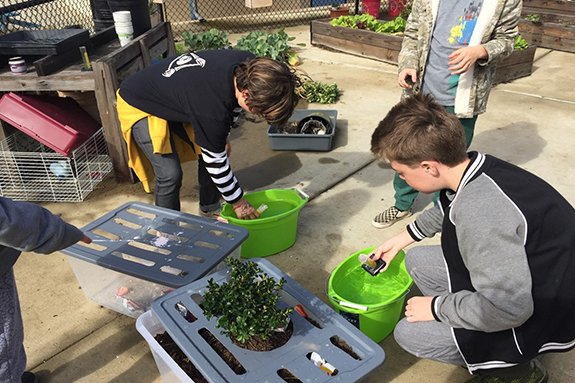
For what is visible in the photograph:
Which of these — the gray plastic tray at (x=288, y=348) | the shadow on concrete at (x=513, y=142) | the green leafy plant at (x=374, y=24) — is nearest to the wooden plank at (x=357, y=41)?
the green leafy plant at (x=374, y=24)

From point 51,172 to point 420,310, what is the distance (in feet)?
10.2

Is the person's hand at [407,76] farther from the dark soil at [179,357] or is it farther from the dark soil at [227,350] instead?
the dark soil at [179,357]

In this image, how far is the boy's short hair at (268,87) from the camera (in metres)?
2.37

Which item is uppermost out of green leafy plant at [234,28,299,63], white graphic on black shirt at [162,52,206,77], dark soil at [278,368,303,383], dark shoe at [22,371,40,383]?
white graphic on black shirt at [162,52,206,77]

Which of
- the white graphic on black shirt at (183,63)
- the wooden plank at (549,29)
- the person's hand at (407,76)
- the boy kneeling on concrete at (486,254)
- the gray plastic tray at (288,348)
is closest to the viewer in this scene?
the boy kneeling on concrete at (486,254)

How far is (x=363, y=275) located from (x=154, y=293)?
→ 3.48 feet

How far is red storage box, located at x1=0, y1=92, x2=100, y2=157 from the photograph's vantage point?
3.44 meters

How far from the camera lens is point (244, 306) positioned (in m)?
1.80

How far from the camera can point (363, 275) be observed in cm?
251

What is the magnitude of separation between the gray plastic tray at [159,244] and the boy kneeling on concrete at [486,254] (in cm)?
90

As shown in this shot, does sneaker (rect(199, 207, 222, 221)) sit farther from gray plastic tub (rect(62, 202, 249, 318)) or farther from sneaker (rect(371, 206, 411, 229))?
sneaker (rect(371, 206, 411, 229))

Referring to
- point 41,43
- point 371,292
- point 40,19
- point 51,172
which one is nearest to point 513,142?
point 371,292

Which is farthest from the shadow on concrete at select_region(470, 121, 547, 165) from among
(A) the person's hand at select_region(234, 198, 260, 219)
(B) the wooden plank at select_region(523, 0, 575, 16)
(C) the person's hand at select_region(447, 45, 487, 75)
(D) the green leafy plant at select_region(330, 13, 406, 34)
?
(B) the wooden plank at select_region(523, 0, 575, 16)

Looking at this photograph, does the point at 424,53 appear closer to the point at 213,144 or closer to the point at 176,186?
the point at 213,144
